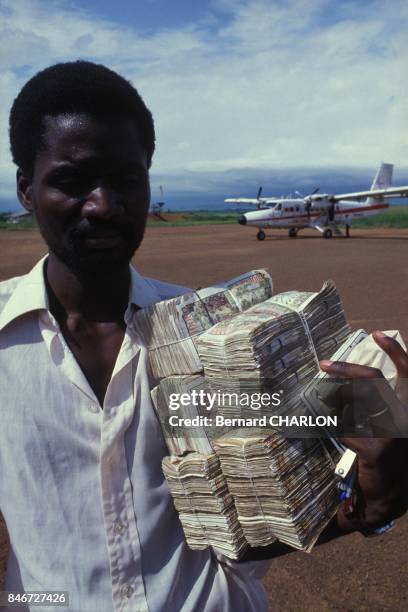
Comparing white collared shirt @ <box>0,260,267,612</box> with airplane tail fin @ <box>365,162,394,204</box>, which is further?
airplane tail fin @ <box>365,162,394,204</box>

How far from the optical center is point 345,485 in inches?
48.2

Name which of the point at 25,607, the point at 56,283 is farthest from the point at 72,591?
the point at 56,283

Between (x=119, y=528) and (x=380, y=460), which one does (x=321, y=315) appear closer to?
(x=380, y=460)

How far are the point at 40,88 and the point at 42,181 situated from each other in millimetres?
270

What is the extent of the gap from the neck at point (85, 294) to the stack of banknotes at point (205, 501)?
1.64 feet

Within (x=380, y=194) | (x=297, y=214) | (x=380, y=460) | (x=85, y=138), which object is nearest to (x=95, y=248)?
(x=85, y=138)

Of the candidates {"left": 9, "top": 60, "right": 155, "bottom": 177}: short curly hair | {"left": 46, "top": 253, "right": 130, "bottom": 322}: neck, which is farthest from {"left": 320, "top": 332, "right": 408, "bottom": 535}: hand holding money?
{"left": 9, "top": 60, "right": 155, "bottom": 177}: short curly hair

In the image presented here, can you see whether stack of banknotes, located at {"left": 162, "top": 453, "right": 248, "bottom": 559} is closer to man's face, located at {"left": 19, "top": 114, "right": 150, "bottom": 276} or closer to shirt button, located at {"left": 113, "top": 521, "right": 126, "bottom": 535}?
shirt button, located at {"left": 113, "top": 521, "right": 126, "bottom": 535}

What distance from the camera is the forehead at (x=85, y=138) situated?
1.33m

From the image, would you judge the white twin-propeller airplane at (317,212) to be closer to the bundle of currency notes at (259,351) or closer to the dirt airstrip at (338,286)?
the dirt airstrip at (338,286)

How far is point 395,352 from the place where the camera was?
3.93 ft

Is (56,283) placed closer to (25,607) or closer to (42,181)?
(42,181)

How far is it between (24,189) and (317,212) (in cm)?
3072

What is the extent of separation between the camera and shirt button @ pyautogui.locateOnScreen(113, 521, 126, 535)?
4.32 feet
